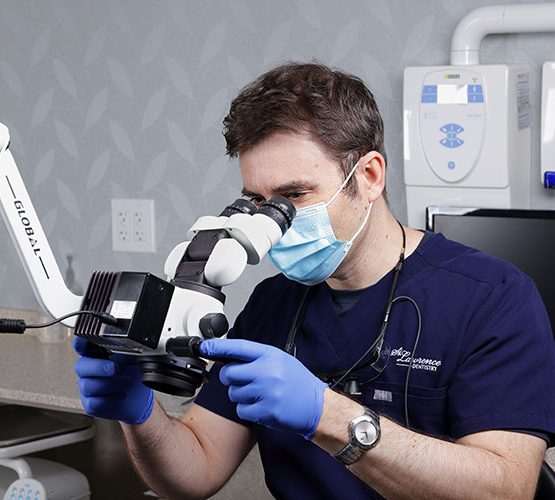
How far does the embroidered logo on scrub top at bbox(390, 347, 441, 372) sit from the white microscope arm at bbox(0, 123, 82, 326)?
21.3 inches

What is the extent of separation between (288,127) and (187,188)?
122 centimetres

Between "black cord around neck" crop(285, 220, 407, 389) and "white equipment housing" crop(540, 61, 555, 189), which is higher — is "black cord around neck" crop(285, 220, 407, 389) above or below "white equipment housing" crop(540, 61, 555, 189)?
below

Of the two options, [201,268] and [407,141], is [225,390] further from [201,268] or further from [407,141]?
[407,141]

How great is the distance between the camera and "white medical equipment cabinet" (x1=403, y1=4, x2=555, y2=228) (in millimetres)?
2238

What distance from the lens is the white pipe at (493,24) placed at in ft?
7.33

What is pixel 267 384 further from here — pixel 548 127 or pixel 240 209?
pixel 548 127

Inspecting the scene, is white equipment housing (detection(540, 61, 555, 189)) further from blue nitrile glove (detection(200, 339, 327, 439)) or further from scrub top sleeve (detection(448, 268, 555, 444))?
blue nitrile glove (detection(200, 339, 327, 439))

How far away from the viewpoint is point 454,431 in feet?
4.85

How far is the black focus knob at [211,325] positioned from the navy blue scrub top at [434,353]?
1.46ft

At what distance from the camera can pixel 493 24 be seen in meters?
2.28

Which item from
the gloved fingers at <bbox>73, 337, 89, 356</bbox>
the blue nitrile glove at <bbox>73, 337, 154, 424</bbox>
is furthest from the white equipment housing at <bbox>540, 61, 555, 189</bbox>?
the gloved fingers at <bbox>73, 337, 89, 356</bbox>

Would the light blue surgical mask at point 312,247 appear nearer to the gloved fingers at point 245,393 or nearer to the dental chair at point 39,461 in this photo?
the gloved fingers at point 245,393

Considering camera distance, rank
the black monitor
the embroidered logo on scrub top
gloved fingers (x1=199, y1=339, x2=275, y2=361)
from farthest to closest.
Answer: the black monitor → the embroidered logo on scrub top → gloved fingers (x1=199, y1=339, x2=275, y2=361)

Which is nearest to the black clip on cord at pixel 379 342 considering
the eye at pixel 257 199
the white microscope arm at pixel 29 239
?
the eye at pixel 257 199
